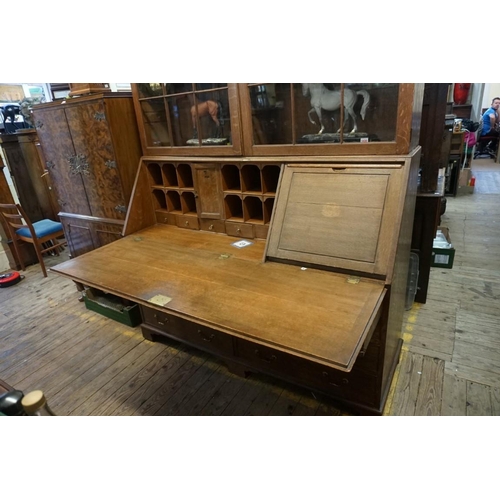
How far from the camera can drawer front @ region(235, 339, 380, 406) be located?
163 centimetres

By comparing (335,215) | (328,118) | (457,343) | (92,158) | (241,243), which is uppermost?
(328,118)

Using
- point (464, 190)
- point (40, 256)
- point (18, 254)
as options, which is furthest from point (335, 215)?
point (464, 190)

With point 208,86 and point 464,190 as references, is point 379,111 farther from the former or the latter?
point 464,190

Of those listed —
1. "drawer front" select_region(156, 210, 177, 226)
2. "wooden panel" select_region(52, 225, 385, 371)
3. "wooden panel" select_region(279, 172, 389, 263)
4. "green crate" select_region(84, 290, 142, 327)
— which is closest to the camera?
"wooden panel" select_region(52, 225, 385, 371)

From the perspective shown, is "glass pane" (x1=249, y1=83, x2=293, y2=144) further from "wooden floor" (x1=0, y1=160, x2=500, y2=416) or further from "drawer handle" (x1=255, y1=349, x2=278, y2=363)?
"wooden floor" (x1=0, y1=160, x2=500, y2=416)

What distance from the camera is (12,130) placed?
4.06m

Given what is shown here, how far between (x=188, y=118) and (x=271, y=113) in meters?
0.55

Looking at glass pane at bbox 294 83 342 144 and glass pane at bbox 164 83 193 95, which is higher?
glass pane at bbox 164 83 193 95

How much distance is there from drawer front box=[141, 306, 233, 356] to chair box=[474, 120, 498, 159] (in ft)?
28.3

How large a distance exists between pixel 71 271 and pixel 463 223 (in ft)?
13.9

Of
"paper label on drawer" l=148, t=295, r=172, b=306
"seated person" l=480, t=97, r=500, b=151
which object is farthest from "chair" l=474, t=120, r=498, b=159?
"paper label on drawer" l=148, t=295, r=172, b=306

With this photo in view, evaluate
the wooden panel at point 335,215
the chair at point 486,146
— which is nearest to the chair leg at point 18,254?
the wooden panel at point 335,215

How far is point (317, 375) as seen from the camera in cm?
170

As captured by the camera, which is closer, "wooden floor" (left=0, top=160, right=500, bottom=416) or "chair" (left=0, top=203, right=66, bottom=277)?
"wooden floor" (left=0, top=160, right=500, bottom=416)
